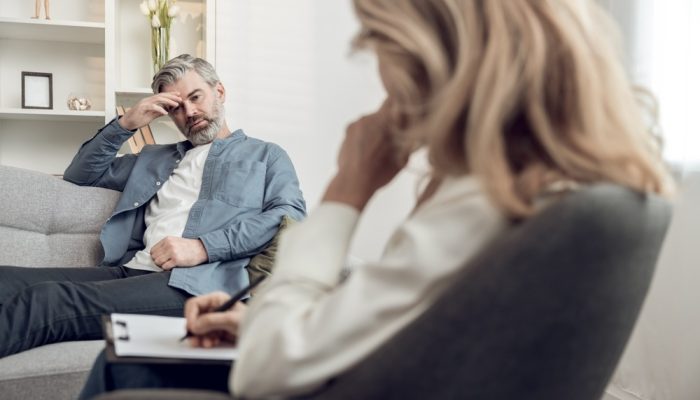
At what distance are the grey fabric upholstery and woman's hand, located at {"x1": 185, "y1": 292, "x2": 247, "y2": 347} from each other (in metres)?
0.34

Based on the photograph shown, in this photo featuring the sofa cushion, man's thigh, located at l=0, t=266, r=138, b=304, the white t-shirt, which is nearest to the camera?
the sofa cushion

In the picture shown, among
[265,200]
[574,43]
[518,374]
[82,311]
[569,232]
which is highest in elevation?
[574,43]

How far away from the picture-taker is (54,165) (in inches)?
137

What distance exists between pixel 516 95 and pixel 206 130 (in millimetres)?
2085

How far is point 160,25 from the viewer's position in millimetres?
3254

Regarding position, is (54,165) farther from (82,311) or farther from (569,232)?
(569,232)

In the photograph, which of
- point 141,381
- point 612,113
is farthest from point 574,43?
point 141,381

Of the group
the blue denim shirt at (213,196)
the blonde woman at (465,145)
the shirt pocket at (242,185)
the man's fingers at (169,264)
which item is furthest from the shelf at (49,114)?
the blonde woman at (465,145)

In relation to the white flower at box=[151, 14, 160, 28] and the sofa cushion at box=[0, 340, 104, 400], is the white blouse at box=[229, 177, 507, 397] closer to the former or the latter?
the sofa cushion at box=[0, 340, 104, 400]

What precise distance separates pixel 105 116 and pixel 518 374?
2.87 metres

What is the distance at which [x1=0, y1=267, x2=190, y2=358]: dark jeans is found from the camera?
176 cm

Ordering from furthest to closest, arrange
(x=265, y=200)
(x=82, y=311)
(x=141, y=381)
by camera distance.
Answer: (x=265, y=200), (x=82, y=311), (x=141, y=381)

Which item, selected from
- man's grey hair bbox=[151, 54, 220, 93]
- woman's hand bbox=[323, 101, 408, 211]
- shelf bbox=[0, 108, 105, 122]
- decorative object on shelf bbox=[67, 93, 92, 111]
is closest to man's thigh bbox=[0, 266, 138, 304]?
man's grey hair bbox=[151, 54, 220, 93]

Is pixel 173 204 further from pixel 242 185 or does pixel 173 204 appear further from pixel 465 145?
pixel 465 145
